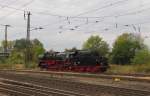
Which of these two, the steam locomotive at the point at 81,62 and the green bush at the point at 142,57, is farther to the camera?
the green bush at the point at 142,57

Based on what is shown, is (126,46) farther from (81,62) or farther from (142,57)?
(81,62)

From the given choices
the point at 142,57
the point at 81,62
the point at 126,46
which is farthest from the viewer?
→ the point at 126,46

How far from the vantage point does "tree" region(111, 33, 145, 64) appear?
79.4 metres

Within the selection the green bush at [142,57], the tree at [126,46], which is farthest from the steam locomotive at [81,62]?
the tree at [126,46]

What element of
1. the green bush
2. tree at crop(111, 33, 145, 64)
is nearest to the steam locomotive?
the green bush

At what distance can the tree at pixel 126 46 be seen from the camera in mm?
79419

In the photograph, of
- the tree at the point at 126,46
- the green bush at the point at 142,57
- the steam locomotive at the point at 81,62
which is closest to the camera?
the steam locomotive at the point at 81,62

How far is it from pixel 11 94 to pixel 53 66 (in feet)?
92.5

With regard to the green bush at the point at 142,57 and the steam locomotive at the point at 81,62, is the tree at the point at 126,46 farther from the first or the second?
the steam locomotive at the point at 81,62

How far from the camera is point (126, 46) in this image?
86875 millimetres

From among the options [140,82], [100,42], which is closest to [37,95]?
[140,82]

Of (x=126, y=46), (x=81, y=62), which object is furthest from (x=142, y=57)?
(x=126, y=46)

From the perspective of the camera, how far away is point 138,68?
4378cm

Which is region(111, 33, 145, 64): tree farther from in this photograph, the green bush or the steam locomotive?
the steam locomotive
